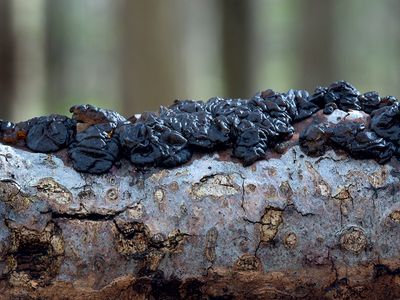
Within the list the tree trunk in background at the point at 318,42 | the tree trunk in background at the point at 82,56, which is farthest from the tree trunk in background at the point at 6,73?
the tree trunk in background at the point at 82,56

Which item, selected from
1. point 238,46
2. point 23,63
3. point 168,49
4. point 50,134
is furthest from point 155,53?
point 50,134

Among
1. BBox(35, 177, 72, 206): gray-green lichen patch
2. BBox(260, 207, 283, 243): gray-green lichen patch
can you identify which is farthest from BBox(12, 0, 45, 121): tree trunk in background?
BBox(260, 207, 283, 243): gray-green lichen patch

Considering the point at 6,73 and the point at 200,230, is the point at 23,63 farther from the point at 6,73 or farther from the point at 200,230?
the point at 200,230

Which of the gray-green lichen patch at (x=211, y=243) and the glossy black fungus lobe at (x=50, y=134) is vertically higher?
the glossy black fungus lobe at (x=50, y=134)

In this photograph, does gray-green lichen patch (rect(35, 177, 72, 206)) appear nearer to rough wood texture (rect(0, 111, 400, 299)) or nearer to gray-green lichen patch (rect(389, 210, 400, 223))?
rough wood texture (rect(0, 111, 400, 299))

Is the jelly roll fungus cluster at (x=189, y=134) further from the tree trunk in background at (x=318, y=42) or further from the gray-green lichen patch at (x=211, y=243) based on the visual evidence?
the tree trunk in background at (x=318, y=42)

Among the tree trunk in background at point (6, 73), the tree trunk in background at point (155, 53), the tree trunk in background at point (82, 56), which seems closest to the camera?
the tree trunk in background at point (155, 53)
